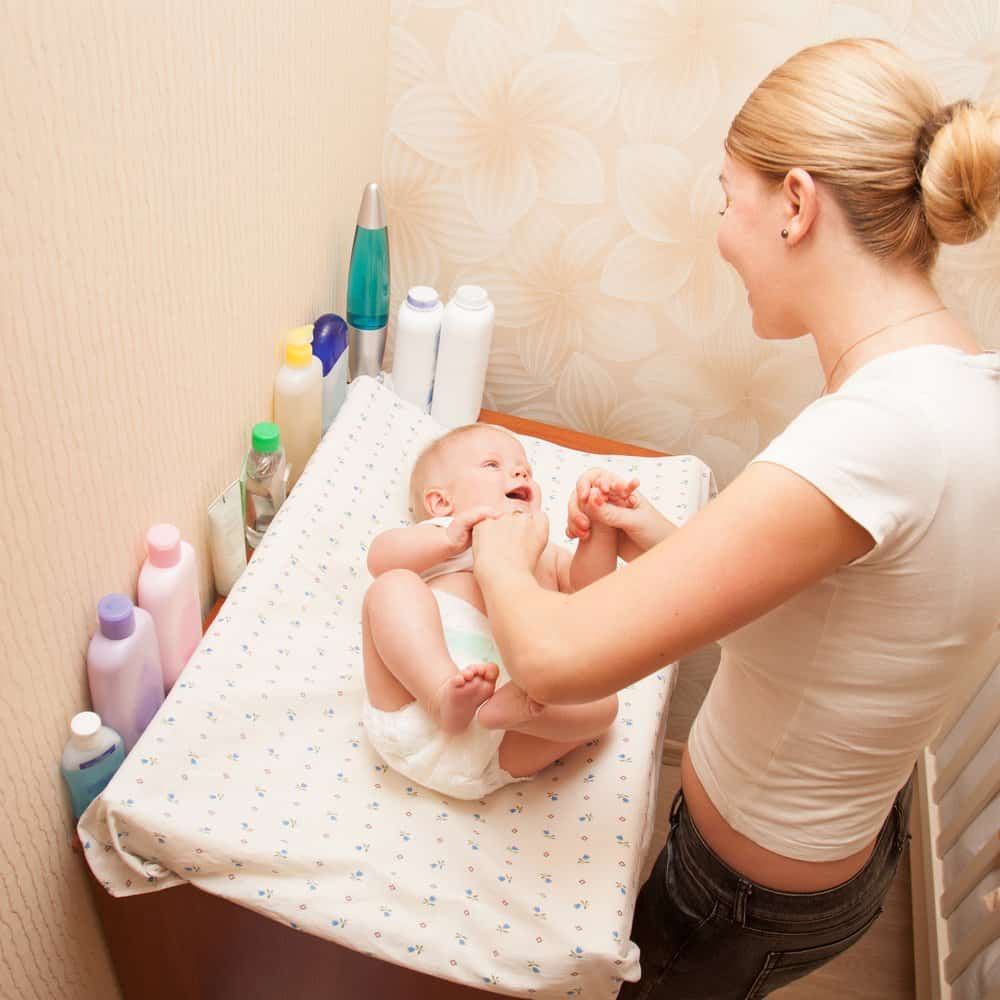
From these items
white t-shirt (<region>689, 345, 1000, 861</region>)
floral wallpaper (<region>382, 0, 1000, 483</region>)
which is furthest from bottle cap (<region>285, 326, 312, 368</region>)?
white t-shirt (<region>689, 345, 1000, 861</region>)

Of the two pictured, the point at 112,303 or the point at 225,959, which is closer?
the point at 112,303

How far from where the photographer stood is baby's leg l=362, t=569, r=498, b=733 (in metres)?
1.08

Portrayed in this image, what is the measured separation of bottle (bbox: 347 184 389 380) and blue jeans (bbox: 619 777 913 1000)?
964 mm

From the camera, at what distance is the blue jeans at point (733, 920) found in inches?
40.7

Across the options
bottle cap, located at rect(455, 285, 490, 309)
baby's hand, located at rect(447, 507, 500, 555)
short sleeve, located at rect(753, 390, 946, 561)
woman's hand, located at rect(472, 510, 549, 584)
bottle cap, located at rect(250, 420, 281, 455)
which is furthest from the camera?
bottle cap, located at rect(455, 285, 490, 309)

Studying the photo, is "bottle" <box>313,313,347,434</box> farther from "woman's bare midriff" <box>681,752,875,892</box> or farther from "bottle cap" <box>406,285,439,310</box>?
"woman's bare midriff" <box>681,752,875,892</box>

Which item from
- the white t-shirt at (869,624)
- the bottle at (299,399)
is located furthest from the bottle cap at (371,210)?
the white t-shirt at (869,624)

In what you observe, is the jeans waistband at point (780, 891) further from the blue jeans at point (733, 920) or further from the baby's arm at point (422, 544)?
the baby's arm at point (422, 544)

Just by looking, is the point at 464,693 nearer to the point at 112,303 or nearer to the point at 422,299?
the point at 112,303

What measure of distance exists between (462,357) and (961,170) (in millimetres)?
1017

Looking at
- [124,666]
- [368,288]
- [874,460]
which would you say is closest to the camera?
[874,460]

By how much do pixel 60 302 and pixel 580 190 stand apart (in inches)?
40.2

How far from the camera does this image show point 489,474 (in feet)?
4.89

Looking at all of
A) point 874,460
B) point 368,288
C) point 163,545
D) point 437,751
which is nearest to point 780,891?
point 437,751
